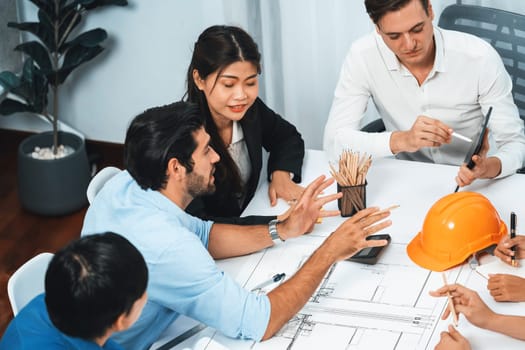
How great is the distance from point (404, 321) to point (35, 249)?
2.10 metres

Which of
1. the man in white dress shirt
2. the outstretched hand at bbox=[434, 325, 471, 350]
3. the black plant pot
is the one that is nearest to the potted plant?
the black plant pot

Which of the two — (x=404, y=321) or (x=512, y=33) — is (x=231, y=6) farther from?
(x=404, y=321)

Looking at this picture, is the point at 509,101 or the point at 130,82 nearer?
the point at 509,101

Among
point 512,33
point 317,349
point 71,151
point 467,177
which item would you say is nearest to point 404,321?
point 317,349

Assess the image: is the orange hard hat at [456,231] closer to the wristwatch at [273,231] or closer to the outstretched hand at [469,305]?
the outstretched hand at [469,305]

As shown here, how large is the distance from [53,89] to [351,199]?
198 cm

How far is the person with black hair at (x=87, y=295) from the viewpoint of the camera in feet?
5.17

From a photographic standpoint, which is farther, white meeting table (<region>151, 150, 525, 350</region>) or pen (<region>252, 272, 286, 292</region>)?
pen (<region>252, 272, 286, 292</region>)

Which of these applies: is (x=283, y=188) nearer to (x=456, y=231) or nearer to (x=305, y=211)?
(x=305, y=211)

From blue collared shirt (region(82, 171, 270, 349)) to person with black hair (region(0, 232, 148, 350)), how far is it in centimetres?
28

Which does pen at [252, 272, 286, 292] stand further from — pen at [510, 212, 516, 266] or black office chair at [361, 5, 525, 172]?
black office chair at [361, 5, 525, 172]

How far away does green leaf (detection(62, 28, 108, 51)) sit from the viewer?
12.5ft

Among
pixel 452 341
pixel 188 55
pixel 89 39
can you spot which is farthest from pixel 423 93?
pixel 89 39

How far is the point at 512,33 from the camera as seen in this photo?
3061 millimetres
